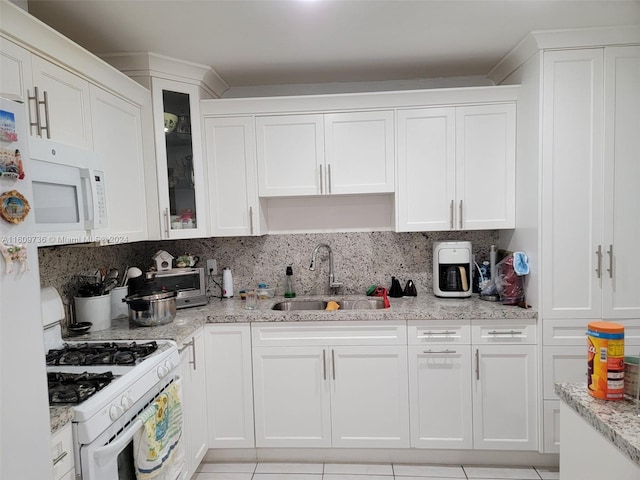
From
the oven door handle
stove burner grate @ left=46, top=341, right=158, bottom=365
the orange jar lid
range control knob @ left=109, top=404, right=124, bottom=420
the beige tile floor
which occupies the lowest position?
the beige tile floor

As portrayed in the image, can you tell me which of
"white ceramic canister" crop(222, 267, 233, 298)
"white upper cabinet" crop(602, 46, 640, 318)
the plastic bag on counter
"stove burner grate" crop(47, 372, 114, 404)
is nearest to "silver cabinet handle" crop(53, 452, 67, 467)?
"stove burner grate" crop(47, 372, 114, 404)

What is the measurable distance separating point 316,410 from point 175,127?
1.98 meters

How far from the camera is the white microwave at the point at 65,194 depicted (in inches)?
52.9

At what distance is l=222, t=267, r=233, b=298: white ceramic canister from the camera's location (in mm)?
2898

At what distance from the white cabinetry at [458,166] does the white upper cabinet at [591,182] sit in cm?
31

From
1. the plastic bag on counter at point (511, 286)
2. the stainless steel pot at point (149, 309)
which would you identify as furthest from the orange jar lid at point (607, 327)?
the stainless steel pot at point (149, 309)

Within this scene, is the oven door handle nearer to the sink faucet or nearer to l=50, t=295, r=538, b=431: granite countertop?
l=50, t=295, r=538, b=431: granite countertop

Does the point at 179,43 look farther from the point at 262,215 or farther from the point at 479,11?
the point at 479,11

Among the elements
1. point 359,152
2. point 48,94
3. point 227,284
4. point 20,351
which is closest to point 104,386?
point 20,351

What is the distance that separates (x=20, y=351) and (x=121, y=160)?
4.78 ft

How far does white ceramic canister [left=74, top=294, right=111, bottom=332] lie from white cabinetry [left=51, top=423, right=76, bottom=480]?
1005mm

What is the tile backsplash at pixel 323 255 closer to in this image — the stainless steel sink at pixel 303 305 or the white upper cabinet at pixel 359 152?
the stainless steel sink at pixel 303 305

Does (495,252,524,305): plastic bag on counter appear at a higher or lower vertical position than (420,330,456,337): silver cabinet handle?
higher

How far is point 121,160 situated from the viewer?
2.16 m
